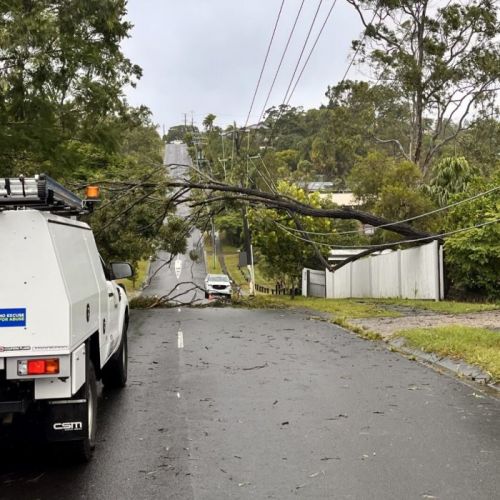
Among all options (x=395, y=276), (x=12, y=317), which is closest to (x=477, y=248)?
(x=395, y=276)

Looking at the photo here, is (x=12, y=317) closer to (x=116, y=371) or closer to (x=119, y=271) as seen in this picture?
(x=119, y=271)

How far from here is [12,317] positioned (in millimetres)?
4691

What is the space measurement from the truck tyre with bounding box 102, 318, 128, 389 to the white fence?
1831 centimetres

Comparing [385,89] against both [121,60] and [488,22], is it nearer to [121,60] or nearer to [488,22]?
[488,22]

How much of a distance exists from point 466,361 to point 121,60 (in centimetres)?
1424

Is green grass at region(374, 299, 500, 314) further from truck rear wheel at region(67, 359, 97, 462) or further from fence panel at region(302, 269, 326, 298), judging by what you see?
fence panel at region(302, 269, 326, 298)

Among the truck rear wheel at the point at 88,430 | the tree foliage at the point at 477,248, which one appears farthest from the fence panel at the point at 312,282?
the truck rear wheel at the point at 88,430

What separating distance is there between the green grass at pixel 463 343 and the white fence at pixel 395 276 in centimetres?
1193

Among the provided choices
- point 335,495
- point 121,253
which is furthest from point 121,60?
point 335,495

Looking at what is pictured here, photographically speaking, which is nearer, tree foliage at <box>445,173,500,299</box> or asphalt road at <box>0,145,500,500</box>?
asphalt road at <box>0,145,500,500</box>

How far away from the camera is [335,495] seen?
4.85 m

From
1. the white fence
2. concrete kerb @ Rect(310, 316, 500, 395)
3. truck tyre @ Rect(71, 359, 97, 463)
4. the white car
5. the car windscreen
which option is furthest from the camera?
the car windscreen

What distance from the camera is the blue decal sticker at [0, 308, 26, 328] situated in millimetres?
4688

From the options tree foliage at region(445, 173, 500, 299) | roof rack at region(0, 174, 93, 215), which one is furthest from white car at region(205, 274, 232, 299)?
roof rack at region(0, 174, 93, 215)
